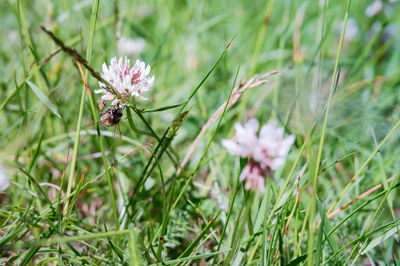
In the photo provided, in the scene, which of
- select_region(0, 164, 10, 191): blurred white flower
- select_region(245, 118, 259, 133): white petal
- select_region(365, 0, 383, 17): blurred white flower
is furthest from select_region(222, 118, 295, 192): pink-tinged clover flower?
select_region(365, 0, 383, 17): blurred white flower

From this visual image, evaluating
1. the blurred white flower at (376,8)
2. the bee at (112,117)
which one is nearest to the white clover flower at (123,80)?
the bee at (112,117)

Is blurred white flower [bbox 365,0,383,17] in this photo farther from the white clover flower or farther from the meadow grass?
the white clover flower

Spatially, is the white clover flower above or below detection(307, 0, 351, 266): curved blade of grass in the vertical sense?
above

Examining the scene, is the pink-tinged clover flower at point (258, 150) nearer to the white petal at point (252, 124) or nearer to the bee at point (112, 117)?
the white petal at point (252, 124)

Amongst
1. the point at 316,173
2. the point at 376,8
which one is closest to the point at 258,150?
the point at 316,173

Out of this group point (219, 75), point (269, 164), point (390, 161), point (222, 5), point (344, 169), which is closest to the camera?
point (269, 164)

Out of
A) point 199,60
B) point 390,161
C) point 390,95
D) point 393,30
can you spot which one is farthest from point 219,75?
point 393,30

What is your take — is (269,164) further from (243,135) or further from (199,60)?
(199,60)

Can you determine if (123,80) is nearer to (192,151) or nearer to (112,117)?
(112,117)
